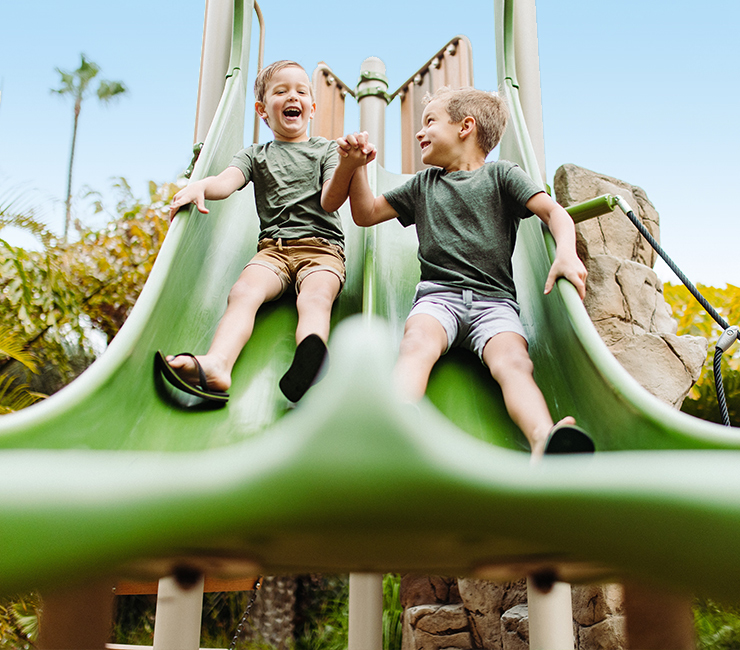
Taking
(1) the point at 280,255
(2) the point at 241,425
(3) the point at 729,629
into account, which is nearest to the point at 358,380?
(2) the point at 241,425

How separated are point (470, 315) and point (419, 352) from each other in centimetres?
20

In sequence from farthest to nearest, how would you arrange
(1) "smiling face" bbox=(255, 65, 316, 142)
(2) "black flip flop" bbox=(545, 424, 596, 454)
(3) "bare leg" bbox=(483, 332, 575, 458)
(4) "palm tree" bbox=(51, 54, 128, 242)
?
1. (4) "palm tree" bbox=(51, 54, 128, 242)
2. (1) "smiling face" bbox=(255, 65, 316, 142)
3. (3) "bare leg" bbox=(483, 332, 575, 458)
4. (2) "black flip flop" bbox=(545, 424, 596, 454)

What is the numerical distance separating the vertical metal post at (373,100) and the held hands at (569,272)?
213 centimetres

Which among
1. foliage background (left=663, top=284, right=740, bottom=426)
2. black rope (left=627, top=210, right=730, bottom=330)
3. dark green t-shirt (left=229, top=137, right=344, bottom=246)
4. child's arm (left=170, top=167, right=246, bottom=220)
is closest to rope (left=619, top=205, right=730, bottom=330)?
black rope (left=627, top=210, right=730, bottom=330)

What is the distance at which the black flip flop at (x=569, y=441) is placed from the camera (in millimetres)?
872

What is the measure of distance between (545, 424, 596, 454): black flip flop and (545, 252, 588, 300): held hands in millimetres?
420

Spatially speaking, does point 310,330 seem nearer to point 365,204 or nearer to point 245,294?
point 245,294

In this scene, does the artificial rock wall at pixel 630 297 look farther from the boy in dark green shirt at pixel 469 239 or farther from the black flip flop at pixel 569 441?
the black flip flop at pixel 569 441

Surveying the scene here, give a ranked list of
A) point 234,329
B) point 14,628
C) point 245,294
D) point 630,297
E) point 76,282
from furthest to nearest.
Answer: point 76,282
point 14,628
point 630,297
point 245,294
point 234,329

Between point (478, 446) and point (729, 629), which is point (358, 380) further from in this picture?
point (729, 629)

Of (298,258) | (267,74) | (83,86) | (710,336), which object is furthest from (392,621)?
(83,86)

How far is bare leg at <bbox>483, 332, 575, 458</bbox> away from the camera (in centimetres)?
108

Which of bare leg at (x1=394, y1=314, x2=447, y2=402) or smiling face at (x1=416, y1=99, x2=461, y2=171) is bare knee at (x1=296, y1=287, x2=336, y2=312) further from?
smiling face at (x1=416, y1=99, x2=461, y2=171)

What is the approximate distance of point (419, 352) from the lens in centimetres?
126
